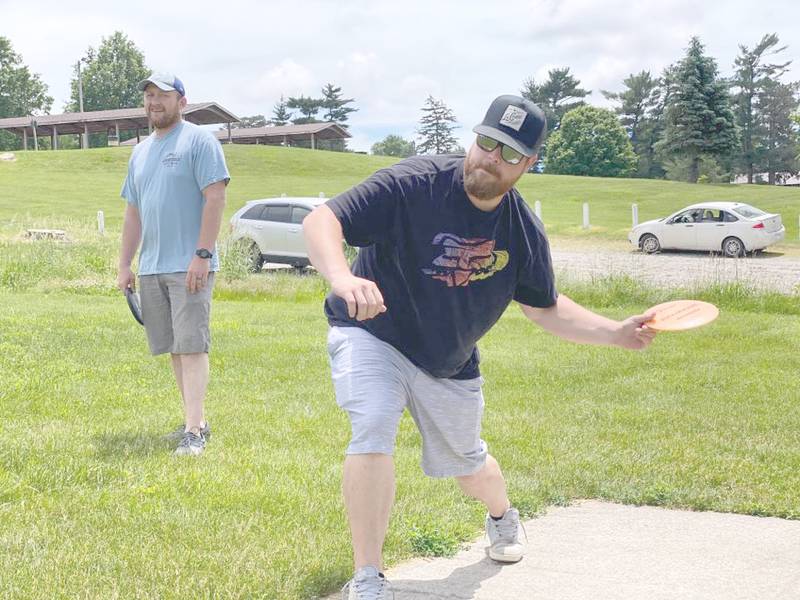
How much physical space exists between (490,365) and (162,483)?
443 cm

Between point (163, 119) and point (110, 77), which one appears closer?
point (163, 119)

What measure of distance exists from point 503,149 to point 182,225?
8.97 feet

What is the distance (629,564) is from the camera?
3.89 meters

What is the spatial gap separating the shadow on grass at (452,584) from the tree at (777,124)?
84.4 meters

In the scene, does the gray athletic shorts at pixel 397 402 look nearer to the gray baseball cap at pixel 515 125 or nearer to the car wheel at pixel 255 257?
the gray baseball cap at pixel 515 125

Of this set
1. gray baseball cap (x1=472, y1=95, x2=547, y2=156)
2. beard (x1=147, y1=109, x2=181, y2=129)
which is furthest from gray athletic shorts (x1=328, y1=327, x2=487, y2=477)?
beard (x1=147, y1=109, x2=181, y2=129)

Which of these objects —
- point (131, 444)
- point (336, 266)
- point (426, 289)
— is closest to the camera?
point (336, 266)

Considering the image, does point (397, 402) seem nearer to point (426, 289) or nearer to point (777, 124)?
point (426, 289)

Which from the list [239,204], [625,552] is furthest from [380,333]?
[239,204]

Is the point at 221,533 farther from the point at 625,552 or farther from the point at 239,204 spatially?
the point at 239,204

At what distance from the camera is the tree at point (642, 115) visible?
86125 mm

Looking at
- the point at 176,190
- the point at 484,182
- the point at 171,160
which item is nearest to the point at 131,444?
the point at 176,190

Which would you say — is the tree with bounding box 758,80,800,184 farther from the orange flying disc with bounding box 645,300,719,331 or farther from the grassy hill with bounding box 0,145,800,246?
the orange flying disc with bounding box 645,300,719,331

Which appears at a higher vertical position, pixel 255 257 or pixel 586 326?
pixel 586 326
